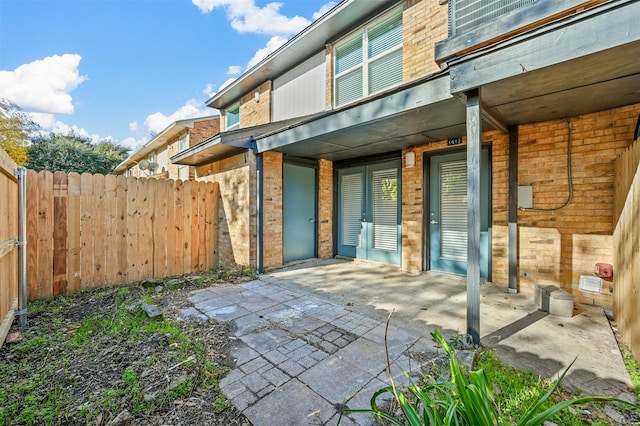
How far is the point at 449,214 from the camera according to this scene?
4.91 meters

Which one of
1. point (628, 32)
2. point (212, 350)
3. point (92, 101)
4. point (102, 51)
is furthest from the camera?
point (92, 101)

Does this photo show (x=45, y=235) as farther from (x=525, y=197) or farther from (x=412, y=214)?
(x=525, y=197)

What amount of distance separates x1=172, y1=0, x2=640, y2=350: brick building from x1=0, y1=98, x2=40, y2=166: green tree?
12233 mm

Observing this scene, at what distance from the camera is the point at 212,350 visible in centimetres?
248

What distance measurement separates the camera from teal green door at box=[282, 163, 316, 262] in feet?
19.5

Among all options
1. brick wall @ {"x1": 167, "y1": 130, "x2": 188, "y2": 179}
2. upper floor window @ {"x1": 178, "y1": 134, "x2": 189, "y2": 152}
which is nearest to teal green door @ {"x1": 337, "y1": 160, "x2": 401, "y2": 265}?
upper floor window @ {"x1": 178, "y1": 134, "x2": 189, "y2": 152}

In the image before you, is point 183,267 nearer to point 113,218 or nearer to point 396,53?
point 113,218

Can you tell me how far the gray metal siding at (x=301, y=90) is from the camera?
254 inches

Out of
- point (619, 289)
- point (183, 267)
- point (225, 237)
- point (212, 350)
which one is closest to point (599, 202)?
point (619, 289)

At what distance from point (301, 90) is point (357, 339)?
20.3 ft

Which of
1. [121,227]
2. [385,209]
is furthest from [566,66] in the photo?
[121,227]

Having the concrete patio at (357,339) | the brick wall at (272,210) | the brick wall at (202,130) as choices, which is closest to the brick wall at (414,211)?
the concrete patio at (357,339)

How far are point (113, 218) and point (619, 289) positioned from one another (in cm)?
701

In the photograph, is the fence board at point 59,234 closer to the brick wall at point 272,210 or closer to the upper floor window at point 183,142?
the brick wall at point 272,210
